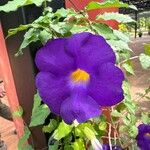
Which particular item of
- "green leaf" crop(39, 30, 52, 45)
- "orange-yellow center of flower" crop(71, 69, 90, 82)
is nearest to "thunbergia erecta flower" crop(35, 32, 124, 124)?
"orange-yellow center of flower" crop(71, 69, 90, 82)

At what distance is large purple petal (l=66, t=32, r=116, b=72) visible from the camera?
615 millimetres

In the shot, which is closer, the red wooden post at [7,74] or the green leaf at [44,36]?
the green leaf at [44,36]

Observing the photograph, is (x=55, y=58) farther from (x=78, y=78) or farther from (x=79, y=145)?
(x=79, y=145)

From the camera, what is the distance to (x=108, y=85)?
637 mm

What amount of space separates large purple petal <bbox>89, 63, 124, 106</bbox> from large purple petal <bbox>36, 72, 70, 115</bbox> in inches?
2.4

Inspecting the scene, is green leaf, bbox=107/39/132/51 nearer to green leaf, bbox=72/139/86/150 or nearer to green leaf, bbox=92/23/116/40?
green leaf, bbox=92/23/116/40

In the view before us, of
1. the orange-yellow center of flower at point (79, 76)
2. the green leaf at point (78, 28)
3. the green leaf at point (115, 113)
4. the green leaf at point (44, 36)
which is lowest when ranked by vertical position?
the green leaf at point (115, 113)

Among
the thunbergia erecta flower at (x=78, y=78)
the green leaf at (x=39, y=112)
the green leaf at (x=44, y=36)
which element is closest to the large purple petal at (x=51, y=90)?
the thunbergia erecta flower at (x=78, y=78)

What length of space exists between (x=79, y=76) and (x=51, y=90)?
0.06 meters

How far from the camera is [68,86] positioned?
2.19 feet

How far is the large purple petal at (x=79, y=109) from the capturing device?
63 centimetres

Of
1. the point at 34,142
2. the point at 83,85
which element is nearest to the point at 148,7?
the point at 34,142

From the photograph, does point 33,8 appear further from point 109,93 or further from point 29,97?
point 109,93

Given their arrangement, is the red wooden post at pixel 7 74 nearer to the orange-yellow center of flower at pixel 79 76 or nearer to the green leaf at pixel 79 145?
the green leaf at pixel 79 145
